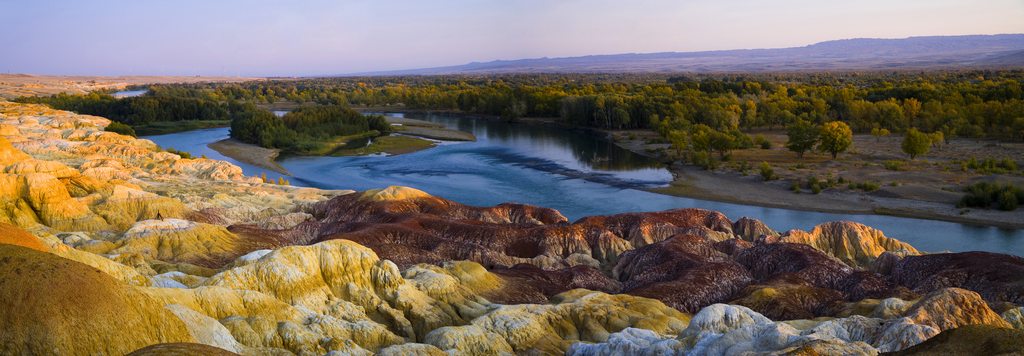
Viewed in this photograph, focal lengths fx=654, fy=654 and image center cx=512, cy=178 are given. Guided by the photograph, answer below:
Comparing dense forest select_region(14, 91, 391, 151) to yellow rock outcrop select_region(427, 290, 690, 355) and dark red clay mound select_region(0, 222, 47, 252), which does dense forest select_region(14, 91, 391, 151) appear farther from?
yellow rock outcrop select_region(427, 290, 690, 355)

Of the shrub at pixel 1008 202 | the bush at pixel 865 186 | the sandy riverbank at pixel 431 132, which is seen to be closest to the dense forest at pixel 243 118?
the sandy riverbank at pixel 431 132

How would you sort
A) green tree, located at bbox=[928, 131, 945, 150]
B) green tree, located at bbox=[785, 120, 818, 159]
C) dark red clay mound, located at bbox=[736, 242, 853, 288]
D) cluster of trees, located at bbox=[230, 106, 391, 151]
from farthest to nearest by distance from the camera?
cluster of trees, located at bbox=[230, 106, 391, 151] → green tree, located at bbox=[785, 120, 818, 159] → green tree, located at bbox=[928, 131, 945, 150] → dark red clay mound, located at bbox=[736, 242, 853, 288]

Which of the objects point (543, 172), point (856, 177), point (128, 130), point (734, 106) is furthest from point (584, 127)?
point (128, 130)

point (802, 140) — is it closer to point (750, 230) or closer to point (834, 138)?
point (834, 138)

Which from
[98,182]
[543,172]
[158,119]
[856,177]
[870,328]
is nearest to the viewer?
[870,328]

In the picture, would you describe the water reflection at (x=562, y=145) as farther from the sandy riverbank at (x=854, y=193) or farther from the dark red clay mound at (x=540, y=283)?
the dark red clay mound at (x=540, y=283)

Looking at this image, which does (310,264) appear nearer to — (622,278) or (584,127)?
(622,278)

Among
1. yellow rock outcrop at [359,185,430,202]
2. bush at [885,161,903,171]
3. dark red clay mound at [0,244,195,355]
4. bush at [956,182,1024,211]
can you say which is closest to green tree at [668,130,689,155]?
bush at [885,161,903,171]
